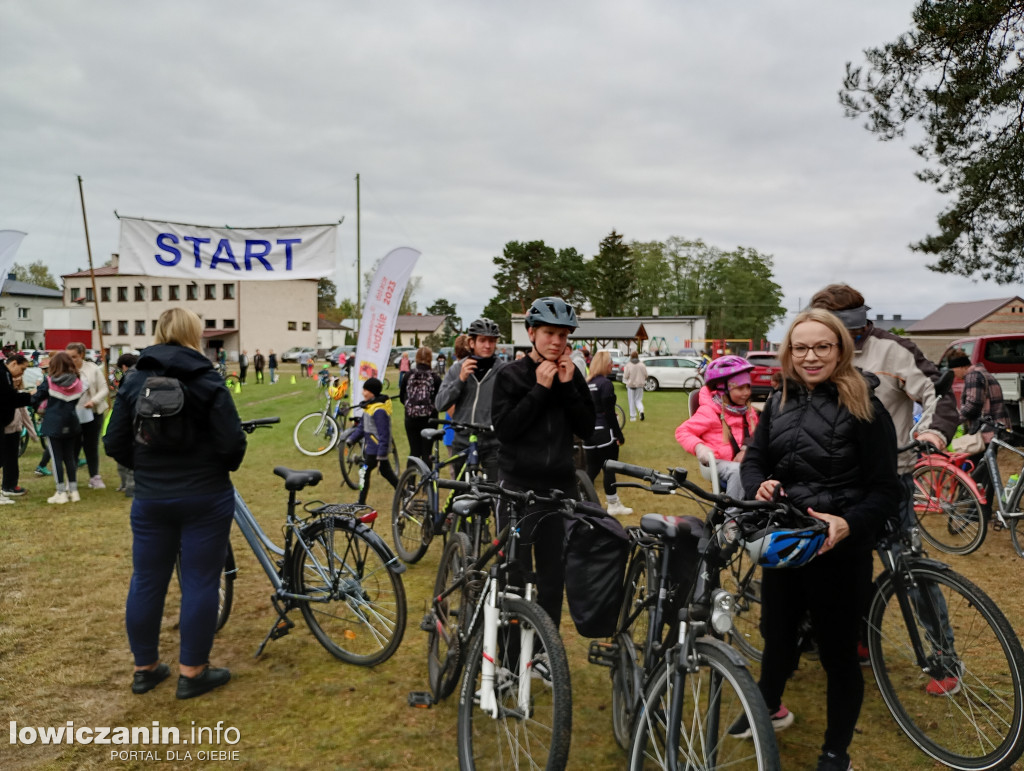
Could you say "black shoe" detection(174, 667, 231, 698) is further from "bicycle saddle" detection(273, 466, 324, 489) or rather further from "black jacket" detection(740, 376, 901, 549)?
"black jacket" detection(740, 376, 901, 549)

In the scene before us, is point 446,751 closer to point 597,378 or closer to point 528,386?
point 528,386

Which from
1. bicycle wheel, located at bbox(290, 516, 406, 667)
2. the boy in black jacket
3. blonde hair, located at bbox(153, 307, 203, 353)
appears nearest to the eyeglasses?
the boy in black jacket

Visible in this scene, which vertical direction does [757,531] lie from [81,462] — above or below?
above

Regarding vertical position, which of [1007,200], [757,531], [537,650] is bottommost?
[537,650]

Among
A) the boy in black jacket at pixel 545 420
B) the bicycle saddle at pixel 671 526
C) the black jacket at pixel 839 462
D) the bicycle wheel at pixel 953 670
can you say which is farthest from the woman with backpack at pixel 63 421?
the bicycle wheel at pixel 953 670

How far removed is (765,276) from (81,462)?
89904mm

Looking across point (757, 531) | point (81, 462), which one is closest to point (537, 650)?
point (757, 531)

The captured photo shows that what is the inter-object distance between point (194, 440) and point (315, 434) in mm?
9354

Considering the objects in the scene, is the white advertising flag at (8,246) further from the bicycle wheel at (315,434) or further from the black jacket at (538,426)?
the black jacket at (538,426)

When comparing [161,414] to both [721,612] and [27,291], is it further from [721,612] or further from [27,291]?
[27,291]

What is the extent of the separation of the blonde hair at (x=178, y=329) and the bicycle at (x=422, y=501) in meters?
2.06

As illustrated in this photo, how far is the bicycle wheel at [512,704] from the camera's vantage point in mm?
2598

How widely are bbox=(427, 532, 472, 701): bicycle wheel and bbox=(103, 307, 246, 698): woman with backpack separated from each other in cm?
115

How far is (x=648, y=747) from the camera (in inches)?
97.3
